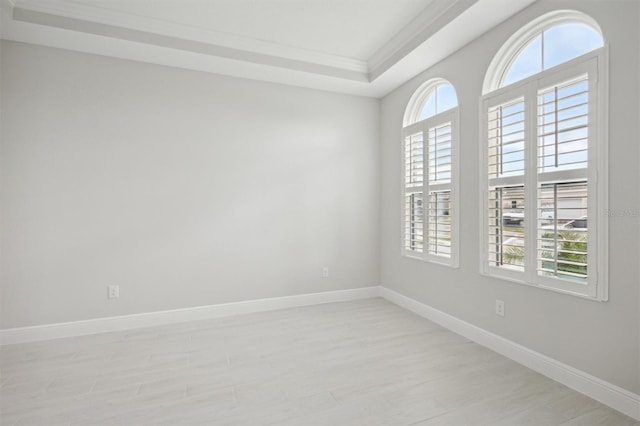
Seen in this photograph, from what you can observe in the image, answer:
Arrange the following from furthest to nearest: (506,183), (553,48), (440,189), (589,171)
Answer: (440,189), (506,183), (553,48), (589,171)

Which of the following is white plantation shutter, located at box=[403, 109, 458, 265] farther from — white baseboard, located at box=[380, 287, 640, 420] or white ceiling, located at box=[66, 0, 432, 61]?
white ceiling, located at box=[66, 0, 432, 61]

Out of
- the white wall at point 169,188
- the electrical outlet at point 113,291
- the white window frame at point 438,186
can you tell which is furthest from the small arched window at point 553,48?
the electrical outlet at point 113,291

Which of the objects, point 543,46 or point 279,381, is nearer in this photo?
point 279,381

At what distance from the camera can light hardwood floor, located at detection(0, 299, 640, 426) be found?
1849mm

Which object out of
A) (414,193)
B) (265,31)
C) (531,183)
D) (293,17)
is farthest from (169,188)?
(531,183)

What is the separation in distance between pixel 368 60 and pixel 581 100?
2.16 m

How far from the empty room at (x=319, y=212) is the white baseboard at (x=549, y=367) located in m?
0.01

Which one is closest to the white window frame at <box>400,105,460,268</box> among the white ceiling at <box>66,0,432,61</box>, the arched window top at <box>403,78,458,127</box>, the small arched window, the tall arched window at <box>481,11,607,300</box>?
the arched window top at <box>403,78,458,127</box>

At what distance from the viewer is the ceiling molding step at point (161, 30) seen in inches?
102

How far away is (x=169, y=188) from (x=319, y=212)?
168cm

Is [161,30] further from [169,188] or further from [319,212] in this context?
[319,212]

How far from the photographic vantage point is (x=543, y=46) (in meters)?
2.40

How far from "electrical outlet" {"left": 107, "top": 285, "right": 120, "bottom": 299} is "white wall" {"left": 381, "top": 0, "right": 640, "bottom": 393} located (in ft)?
9.97

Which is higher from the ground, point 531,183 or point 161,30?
point 161,30
